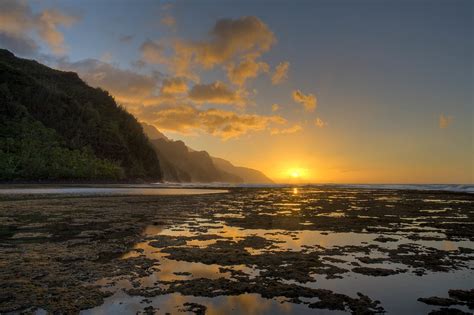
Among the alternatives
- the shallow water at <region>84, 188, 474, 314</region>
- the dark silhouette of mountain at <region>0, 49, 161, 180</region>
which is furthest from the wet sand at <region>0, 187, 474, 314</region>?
the dark silhouette of mountain at <region>0, 49, 161, 180</region>

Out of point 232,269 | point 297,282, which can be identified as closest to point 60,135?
point 232,269

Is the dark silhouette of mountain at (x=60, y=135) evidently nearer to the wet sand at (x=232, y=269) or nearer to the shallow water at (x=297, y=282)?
the wet sand at (x=232, y=269)

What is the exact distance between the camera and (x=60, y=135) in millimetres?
137250

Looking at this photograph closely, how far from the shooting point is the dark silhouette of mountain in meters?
109

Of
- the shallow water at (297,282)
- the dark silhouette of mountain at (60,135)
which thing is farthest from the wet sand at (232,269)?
the dark silhouette of mountain at (60,135)

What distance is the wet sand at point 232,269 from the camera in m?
9.10

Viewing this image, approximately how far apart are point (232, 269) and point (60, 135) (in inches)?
5628

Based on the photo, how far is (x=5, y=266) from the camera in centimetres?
1229

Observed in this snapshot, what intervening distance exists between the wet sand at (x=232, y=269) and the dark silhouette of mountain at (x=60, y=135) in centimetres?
9805

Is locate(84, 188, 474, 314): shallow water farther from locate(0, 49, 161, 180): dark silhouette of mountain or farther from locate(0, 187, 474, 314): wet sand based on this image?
locate(0, 49, 161, 180): dark silhouette of mountain

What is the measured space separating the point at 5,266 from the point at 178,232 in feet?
32.1

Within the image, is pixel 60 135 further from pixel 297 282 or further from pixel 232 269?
pixel 297 282

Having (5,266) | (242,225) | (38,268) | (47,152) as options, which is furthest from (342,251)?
(47,152)

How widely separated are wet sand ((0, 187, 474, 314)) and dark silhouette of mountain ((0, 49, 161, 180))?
98051 mm
